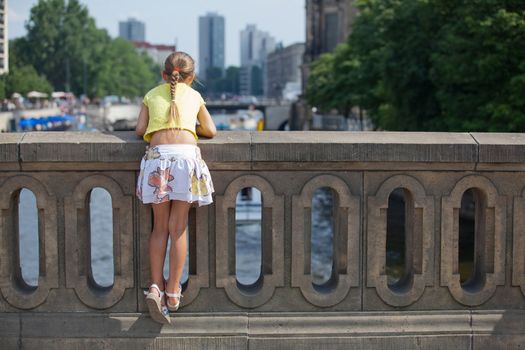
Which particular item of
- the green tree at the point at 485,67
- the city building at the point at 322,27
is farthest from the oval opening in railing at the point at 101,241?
the city building at the point at 322,27

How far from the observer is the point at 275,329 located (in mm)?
6832

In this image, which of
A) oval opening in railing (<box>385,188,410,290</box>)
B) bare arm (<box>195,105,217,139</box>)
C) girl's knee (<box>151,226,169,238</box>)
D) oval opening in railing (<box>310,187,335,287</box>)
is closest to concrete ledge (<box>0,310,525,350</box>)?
girl's knee (<box>151,226,169,238</box>)

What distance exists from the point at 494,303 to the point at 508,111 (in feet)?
80.3

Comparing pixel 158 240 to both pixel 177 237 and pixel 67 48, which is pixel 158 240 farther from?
pixel 67 48

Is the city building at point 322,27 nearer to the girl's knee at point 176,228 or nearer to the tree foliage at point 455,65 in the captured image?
the tree foliage at point 455,65

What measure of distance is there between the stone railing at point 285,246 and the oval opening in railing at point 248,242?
1687 cm

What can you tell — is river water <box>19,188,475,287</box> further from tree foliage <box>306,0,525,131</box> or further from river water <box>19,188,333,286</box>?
tree foliage <box>306,0,525,131</box>

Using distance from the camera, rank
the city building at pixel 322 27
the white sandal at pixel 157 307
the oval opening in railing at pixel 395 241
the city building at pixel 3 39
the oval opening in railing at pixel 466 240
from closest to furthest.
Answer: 1. the white sandal at pixel 157 307
2. the city building at pixel 3 39
3. the oval opening in railing at pixel 466 240
4. the oval opening in railing at pixel 395 241
5. the city building at pixel 322 27

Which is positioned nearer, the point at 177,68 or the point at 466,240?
the point at 177,68

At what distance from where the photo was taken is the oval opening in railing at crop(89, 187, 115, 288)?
30.0 m

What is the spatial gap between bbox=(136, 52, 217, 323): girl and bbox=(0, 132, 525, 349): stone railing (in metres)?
0.18

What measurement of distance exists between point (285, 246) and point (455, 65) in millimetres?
27990

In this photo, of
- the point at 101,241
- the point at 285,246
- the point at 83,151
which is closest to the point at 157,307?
the point at 285,246

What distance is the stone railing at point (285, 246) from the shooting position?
676 centimetres
